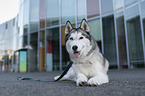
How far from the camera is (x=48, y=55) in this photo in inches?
582

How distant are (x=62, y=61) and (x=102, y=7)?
640 cm

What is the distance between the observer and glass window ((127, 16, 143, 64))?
1041 cm

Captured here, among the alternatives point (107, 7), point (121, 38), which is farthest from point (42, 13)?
point (121, 38)

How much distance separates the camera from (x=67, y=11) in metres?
14.3

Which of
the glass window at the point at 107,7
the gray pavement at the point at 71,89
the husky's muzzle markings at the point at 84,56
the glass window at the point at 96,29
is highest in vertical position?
the glass window at the point at 107,7

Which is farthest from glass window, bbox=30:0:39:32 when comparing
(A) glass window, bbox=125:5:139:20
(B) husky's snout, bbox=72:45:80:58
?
(B) husky's snout, bbox=72:45:80:58

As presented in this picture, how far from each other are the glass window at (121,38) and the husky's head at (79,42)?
851 cm

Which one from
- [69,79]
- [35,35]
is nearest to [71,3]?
[35,35]

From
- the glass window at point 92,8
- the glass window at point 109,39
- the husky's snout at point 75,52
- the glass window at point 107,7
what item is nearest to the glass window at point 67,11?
the glass window at point 92,8

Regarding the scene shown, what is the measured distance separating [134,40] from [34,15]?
11849mm

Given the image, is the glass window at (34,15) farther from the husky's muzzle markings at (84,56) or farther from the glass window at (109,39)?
the husky's muzzle markings at (84,56)

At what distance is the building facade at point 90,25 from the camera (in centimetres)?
1080

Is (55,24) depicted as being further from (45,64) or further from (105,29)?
(105,29)

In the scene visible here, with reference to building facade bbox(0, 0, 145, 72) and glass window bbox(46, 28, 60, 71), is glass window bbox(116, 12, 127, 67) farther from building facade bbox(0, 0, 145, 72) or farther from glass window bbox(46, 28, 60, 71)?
glass window bbox(46, 28, 60, 71)
